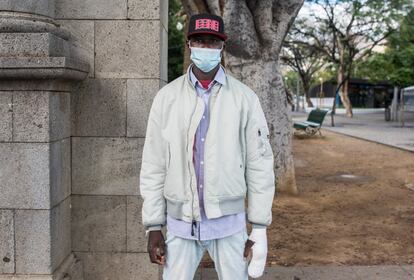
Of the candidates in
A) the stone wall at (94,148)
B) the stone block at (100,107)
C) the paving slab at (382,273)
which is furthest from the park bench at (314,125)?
the stone block at (100,107)

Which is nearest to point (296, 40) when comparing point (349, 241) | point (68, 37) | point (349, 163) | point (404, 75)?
point (404, 75)

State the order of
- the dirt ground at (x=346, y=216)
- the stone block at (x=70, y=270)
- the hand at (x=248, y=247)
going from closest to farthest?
the hand at (x=248, y=247), the stone block at (x=70, y=270), the dirt ground at (x=346, y=216)

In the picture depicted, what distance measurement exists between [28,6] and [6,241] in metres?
1.75

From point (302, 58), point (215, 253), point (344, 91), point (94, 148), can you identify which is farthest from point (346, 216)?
point (302, 58)

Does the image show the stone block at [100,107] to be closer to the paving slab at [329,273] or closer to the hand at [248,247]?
the hand at [248,247]

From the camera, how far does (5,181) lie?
377 cm

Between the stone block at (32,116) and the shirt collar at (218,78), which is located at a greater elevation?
the shirt collar at (218,78)

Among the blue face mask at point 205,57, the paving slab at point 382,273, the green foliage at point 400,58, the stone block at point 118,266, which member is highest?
the green foliage at point 400,58

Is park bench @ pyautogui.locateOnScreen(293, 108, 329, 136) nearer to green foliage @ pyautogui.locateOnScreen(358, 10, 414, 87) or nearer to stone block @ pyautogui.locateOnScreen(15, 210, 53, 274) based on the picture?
green foliage @ pyautogui.locateOnScreen(358, 10, 414, 87)

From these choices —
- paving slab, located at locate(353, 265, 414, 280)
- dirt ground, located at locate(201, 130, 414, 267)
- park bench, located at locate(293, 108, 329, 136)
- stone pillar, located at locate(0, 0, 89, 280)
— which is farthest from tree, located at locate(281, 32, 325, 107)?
stone pillar, located at locate(0, 0, 89, 280)

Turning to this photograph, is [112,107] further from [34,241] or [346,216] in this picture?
[346,216]

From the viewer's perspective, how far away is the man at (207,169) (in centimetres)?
292

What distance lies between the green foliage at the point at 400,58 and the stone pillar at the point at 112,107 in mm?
31659

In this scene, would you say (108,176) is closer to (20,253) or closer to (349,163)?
(20,253)
